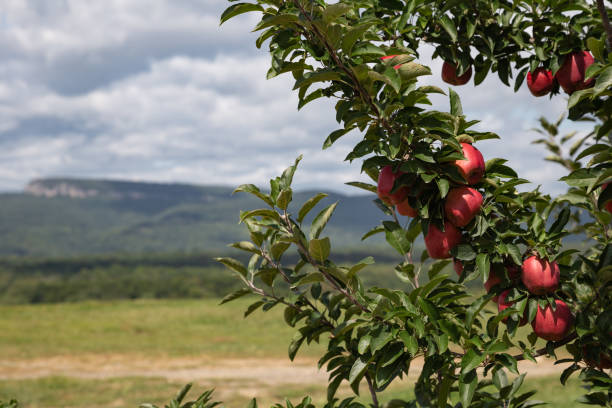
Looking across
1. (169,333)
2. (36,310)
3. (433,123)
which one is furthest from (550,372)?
(36,310)

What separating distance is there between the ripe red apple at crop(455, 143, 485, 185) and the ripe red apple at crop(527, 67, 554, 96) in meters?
0.55

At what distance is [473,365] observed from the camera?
1.19 m

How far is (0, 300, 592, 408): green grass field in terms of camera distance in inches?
360

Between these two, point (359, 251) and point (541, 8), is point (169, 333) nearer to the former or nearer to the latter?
point (541, 8)

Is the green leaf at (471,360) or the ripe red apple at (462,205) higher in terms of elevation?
the ripe red apple at (462,205)

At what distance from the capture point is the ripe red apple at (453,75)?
1707mm

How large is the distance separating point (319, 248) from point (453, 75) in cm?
79

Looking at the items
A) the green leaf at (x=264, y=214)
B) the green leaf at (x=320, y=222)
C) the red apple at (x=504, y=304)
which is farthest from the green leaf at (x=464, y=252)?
the green leaf at (x=264, y=214)

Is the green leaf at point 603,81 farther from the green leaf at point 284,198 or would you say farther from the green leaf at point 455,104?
the green leaf at point 284,198

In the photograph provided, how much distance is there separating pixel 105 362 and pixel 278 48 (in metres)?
13.9

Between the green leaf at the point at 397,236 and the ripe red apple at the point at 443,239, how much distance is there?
Result: 6.6 inches

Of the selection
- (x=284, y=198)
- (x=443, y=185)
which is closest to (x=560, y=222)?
(x=443, y=185)

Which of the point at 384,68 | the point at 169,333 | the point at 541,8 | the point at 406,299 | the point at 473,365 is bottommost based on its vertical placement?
the point at 169,333

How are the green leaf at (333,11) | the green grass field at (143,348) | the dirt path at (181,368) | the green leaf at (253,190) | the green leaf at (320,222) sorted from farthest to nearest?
1. the dirt path at (181,368)
2. the green grass field at (143,348)
3. the green leaf at (320,222)
4. the green leaf at (253,190)
5. the green leaf at (333,11)
